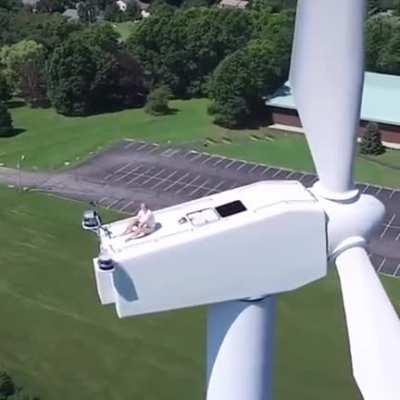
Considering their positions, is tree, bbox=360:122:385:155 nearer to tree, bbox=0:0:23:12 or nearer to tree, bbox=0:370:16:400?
tree, bbox=0:370:16:400

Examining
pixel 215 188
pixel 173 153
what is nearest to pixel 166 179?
pixel 215 188

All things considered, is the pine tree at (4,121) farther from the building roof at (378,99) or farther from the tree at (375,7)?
the tree at (375,7)

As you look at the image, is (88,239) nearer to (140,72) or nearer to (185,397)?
(185,397)

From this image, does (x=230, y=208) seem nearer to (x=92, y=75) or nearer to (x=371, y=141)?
(x=371, y=141)

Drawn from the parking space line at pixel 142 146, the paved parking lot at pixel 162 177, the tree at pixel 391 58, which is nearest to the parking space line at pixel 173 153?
the paved parking lot at pixel 162 177

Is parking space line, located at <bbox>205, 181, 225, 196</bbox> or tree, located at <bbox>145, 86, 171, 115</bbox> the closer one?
parking space line, located at <bbox>205, 181, 225, 196</bbox>

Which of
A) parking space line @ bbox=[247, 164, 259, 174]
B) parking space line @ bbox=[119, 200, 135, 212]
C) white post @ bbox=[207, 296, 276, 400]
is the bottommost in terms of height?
parking space line @ bbox=[247, 164, 259, 174]

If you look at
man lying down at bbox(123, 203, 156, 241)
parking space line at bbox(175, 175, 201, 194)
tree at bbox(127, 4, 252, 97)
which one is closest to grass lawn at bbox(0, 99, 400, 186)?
tree at bbox(127, 4, 252, 97)
